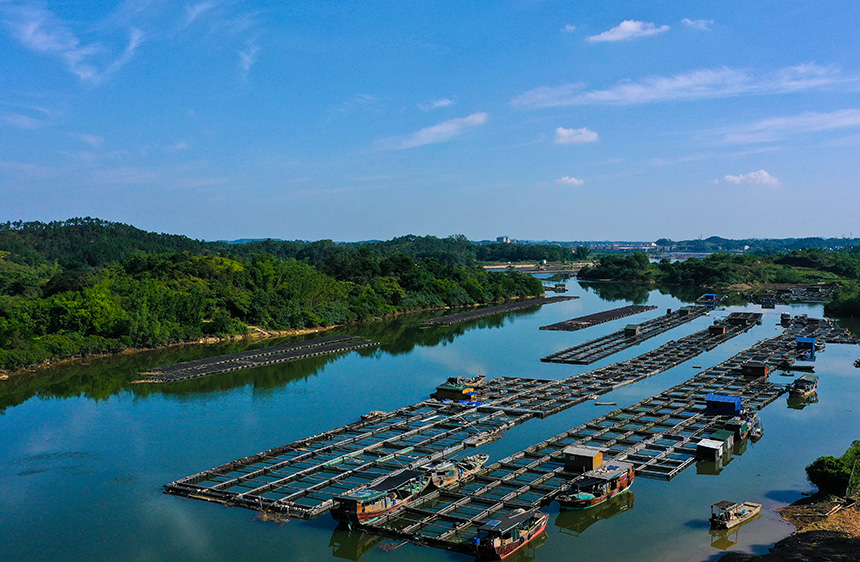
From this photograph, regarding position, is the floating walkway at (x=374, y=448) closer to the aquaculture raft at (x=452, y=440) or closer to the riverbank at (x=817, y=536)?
the aquaculture raft at (x=452, y=440)

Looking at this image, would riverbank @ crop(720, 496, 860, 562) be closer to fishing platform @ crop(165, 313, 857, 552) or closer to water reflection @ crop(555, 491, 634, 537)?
water reflection @ crop(555, 491, 634, 537)

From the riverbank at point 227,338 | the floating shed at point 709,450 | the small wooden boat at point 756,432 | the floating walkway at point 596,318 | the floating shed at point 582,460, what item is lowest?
the small wooden boat at point 756,432

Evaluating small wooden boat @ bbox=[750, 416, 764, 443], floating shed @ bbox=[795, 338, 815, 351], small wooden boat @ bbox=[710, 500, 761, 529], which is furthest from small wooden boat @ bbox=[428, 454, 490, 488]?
floating shed @ bbox=[795, 338, 815, 351]

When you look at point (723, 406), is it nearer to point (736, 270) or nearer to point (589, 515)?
point (589, 515)

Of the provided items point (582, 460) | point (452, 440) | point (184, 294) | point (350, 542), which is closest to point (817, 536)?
point (582, 460)

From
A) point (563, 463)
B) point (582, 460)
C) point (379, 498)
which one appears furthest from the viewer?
point (563, 463)

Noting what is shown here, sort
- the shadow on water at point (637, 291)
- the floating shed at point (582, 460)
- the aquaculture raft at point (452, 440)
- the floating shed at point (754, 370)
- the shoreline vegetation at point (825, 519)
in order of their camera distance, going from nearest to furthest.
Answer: the shoreline vegetation at point (825, 519)
the aquaculture raft at point (452, 440)
the floating shed at point (582, 460)
the floating shed at point (754, 370)
the shadow on water at point (637, 291)

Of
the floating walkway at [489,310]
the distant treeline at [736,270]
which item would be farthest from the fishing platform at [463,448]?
the distant treeline at [736,270]
